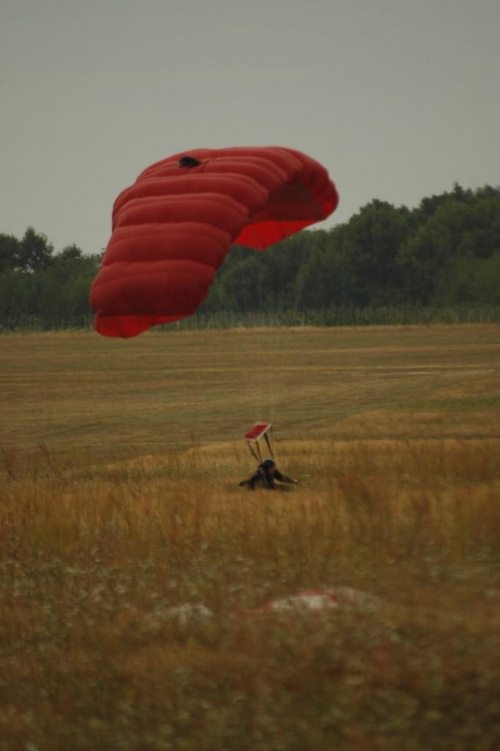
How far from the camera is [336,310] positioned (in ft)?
332

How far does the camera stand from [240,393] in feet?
124

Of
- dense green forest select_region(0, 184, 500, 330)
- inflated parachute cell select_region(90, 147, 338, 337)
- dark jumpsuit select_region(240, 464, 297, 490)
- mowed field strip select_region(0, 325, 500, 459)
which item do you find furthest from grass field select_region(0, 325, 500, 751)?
dense green forest select_region(0, 184, 500, 330)

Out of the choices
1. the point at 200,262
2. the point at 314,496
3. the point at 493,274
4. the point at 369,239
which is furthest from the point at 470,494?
the point at 369,239

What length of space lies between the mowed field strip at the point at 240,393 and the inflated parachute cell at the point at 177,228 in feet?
34.4

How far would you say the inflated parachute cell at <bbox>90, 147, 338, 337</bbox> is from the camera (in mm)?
10617

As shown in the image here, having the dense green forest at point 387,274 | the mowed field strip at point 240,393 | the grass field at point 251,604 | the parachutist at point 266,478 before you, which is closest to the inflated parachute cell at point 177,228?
the grass field at point 251,604

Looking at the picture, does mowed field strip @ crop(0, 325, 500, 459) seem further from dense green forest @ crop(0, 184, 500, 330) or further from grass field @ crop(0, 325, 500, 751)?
dense green forest @ crop(0, 184, 500, 330)

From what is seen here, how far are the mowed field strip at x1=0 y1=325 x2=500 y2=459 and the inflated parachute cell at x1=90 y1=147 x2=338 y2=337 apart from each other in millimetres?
10471

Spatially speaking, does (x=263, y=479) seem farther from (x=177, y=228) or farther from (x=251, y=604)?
(x=251, y=604)

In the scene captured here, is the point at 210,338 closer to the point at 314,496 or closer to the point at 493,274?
the point at 493,274

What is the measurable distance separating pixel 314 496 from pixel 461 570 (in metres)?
5.73

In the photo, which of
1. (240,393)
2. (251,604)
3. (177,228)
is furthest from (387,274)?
(251,604)

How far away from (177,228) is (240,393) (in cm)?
2665

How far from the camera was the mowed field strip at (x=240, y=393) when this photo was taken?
25.4m
